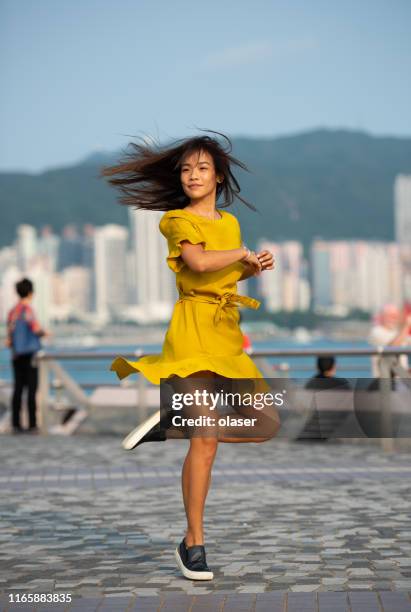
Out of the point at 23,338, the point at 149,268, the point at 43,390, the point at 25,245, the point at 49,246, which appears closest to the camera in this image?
the point at 43,390

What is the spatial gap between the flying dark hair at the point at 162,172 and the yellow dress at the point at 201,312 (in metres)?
0.19

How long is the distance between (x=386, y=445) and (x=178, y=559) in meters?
6.61

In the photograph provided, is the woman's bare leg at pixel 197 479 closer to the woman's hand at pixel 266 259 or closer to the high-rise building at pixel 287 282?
the woman's hand at pixel 266 259

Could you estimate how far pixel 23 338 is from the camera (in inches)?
604

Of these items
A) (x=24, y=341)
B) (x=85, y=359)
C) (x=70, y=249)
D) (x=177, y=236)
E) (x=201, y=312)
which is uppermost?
(x=177, y=236)

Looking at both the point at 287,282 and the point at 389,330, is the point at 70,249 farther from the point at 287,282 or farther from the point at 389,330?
the point at 389,330

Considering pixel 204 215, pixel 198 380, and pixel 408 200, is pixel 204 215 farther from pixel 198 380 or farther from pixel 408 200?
pixel 408 200

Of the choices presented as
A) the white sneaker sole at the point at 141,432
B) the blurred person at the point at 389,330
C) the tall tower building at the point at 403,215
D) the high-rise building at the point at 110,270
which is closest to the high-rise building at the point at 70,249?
the high-rise building at the point at 110,270

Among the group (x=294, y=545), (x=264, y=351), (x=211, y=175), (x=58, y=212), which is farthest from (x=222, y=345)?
(x=58, y=212)

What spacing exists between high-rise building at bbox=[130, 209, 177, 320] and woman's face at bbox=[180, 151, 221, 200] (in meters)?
163

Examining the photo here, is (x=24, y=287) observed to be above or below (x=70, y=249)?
above

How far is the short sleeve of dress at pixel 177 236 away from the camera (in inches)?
212

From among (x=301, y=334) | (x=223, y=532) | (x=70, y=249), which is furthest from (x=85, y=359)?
(x=70, y=249)

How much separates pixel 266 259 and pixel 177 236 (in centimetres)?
36
